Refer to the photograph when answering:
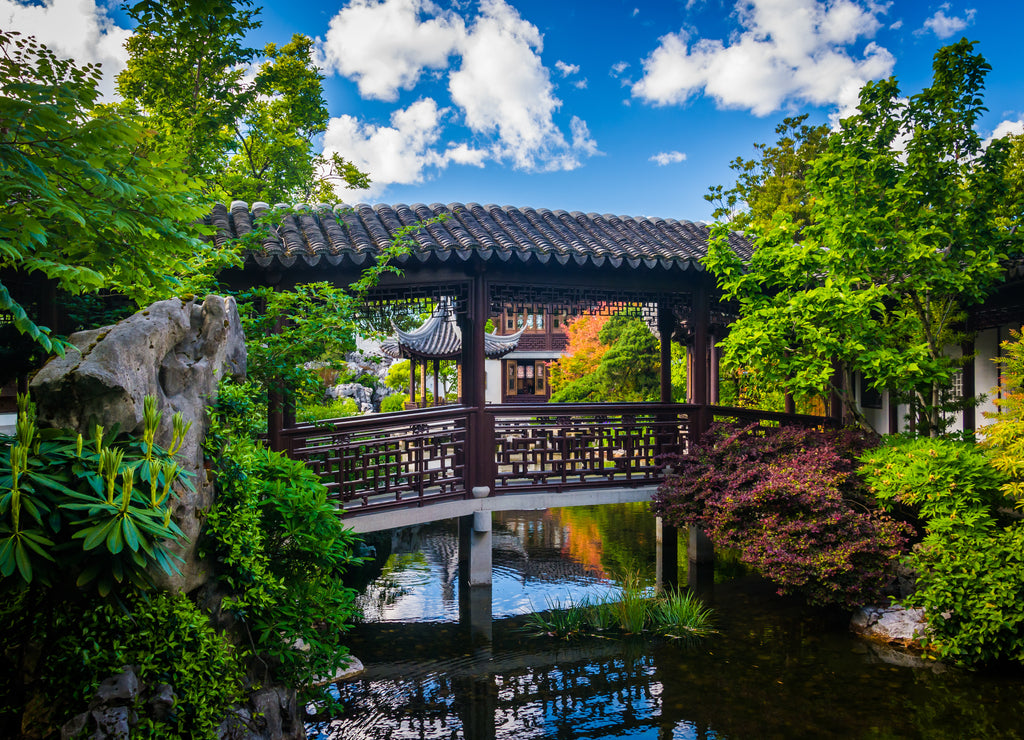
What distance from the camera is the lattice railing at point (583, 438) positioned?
7977mm

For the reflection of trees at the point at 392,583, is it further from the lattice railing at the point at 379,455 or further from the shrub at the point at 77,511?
the shrub at the point at 77,511

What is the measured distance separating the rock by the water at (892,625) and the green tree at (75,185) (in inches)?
269

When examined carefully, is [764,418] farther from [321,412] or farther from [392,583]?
[321,412]

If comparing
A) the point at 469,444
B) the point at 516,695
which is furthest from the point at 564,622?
the point at 469,444

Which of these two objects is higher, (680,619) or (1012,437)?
(1012,437)

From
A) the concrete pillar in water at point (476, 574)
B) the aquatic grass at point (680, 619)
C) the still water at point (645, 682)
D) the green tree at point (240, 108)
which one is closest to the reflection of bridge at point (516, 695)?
the still water at point (645, 682)

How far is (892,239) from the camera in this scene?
6.74m

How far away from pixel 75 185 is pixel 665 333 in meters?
8.38

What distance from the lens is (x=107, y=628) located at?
9.07 ft

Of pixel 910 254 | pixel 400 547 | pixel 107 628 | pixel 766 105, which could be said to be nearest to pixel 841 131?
pixel 910 254

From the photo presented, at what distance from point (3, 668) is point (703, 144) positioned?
15691 mm

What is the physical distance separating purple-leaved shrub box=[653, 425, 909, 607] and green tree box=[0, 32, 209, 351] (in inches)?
227

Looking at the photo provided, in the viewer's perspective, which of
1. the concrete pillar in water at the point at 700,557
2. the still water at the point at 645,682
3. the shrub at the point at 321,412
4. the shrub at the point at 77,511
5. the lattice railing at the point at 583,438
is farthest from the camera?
the concrete pillar in water at the point at 700,557

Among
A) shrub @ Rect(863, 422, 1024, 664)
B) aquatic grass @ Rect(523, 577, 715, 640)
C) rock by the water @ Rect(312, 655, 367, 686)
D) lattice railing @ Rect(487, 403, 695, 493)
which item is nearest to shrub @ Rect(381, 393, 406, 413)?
lattice railing @ Rect(487, 403, 695, 493)
